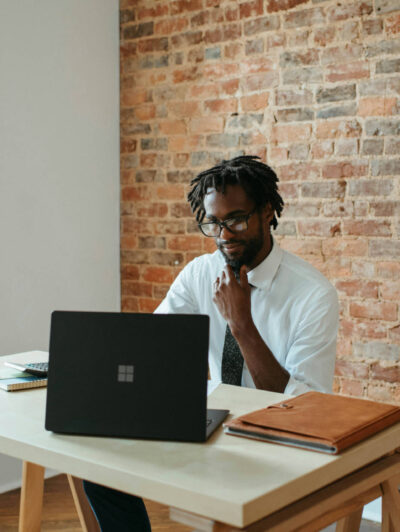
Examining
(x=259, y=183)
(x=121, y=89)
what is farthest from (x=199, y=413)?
(x=121, y=89)

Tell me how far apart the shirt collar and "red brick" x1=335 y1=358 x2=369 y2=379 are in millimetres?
827

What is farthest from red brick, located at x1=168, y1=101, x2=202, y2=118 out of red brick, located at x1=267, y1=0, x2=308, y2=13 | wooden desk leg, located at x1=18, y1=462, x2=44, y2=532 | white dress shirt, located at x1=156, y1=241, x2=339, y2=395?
wooden desk leg, located at x1=18, y1=462, x2=44, y2=532

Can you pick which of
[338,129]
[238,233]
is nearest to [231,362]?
[238,233]

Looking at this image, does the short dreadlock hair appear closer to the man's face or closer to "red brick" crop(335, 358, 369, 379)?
the man's face

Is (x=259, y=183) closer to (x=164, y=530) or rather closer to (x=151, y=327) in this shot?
(x=151, y=327)

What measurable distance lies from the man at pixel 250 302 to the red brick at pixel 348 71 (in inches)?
27.5

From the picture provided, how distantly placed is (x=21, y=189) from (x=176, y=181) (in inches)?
29.1

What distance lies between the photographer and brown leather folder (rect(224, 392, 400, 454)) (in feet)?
4.30

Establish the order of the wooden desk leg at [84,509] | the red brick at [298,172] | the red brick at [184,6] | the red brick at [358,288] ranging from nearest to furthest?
1. the wooden desk leg at [84,509]
2. the red brick at [358,288]
3. the red brick at [298,172]
4. the red brick at [184,6]

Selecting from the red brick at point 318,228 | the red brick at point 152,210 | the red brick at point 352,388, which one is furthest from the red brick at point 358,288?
the red brick at point 152,210

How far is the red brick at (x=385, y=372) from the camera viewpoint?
2.73 m

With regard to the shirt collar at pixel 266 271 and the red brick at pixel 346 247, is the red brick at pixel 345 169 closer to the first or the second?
the red brick at pixel 346 247

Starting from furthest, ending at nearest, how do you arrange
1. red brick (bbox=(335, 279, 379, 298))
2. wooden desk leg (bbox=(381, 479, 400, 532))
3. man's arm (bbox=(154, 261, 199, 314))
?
red brick (bbox=(335, 279, 379, 298)) → man's arm (bbox=(154, 261, 199, 314)) → wooden desk leg (bbox=(381, 479, 400, 532))

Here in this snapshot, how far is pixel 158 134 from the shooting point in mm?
3479
